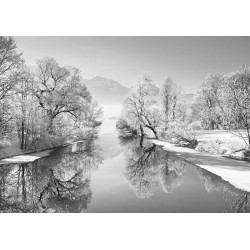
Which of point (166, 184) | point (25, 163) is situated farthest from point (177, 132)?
point (25, 163)

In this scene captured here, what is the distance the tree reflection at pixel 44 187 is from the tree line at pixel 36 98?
575 centimetres

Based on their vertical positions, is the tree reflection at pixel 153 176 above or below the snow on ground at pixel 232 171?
below

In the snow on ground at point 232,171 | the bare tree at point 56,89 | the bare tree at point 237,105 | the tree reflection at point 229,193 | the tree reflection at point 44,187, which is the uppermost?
the bare tree at point 56,89

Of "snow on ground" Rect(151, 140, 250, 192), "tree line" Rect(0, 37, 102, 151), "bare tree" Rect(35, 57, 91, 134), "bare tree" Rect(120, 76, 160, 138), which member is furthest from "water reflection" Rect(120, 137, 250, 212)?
"bare tree" Rect(120, 76, 160, 138)

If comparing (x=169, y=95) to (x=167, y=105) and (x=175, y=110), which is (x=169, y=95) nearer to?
(x=167, y=105)

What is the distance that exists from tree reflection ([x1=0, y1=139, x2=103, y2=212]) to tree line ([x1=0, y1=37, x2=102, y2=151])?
5749 mm

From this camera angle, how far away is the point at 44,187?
8867 millimetres

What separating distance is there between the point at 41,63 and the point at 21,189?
19664 millimetres

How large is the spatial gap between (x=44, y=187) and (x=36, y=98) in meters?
16.4

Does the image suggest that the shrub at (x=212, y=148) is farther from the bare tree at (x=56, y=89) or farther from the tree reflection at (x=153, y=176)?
the bare tree at (x=56, y=89)

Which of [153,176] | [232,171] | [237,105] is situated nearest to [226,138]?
[237,105]

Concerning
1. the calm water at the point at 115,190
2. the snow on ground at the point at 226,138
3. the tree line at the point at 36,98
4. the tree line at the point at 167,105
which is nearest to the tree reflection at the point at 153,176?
the calm water at the point at 115,190

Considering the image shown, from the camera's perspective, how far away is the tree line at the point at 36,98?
1597 centimetres
